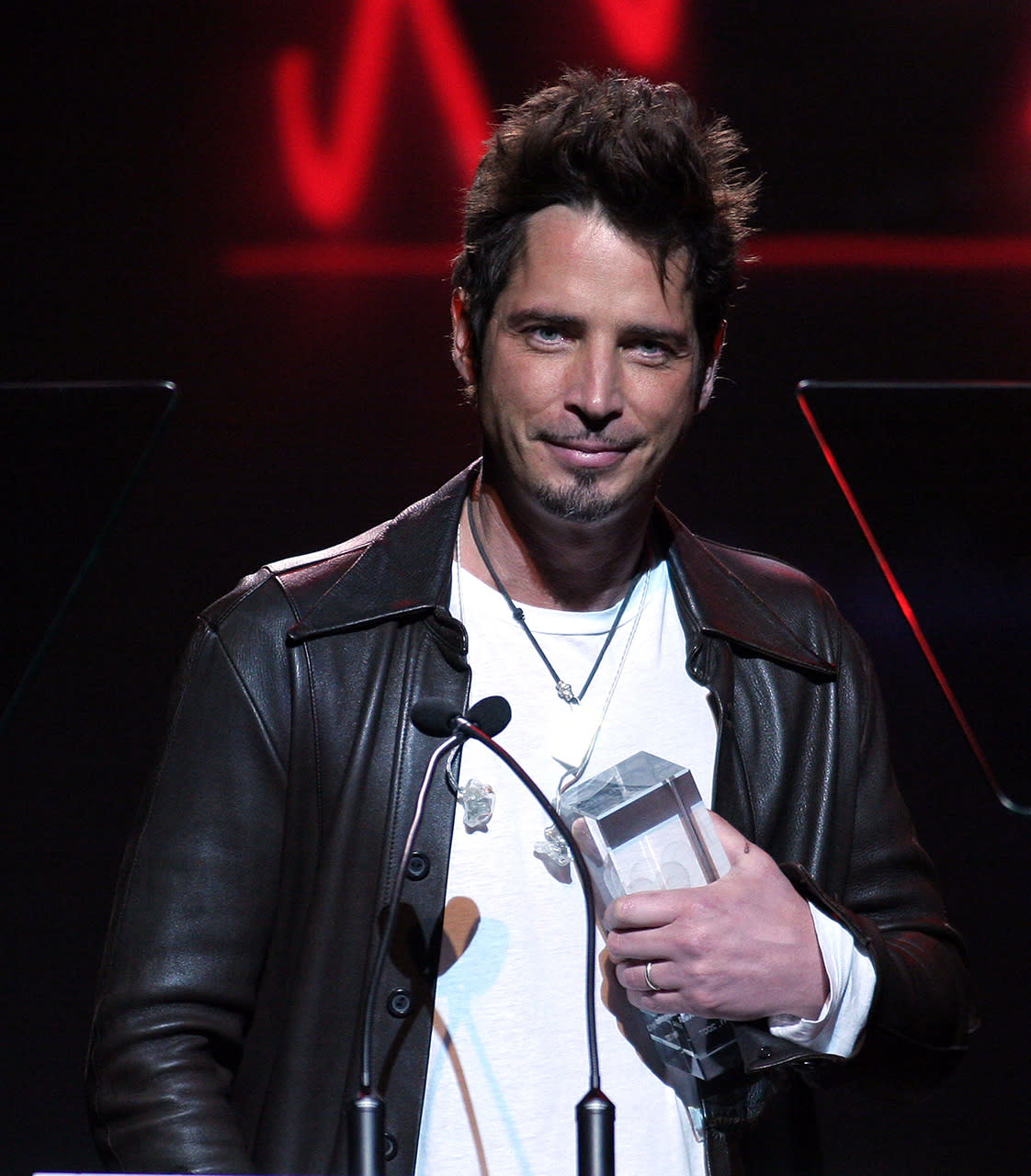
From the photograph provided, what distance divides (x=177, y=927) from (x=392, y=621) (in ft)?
1.28

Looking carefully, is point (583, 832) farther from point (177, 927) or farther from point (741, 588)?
point (741, 588)

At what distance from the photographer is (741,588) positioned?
6.09ft

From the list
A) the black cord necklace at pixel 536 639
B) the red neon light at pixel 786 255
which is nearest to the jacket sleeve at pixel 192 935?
the black cord necklace at pixel 536 639

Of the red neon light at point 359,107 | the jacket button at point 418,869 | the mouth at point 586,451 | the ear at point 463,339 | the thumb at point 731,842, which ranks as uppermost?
the red neon light at point 359,107

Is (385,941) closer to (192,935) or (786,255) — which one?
(192,935)

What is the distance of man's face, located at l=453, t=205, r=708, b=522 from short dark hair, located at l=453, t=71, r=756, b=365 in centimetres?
3

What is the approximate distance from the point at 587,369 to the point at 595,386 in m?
0.03

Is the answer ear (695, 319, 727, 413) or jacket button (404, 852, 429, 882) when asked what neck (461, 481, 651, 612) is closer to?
ear (695, 319, 727, 413)

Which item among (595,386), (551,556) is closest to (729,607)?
(551,556)

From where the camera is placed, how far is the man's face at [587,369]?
1.61 metres

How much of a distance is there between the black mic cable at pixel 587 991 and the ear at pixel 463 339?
2.13 ft

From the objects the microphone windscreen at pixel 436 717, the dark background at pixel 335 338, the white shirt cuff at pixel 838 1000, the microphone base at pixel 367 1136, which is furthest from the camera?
the dark background at pixel 335 338

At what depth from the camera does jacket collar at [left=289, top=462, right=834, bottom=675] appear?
1.65 m

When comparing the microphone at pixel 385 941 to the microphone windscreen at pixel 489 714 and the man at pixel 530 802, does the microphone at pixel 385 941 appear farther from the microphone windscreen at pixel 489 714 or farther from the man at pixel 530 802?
the man at pixel 530 802
